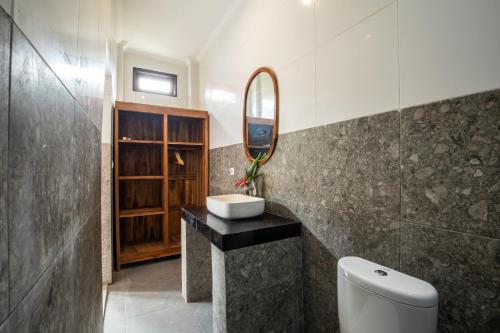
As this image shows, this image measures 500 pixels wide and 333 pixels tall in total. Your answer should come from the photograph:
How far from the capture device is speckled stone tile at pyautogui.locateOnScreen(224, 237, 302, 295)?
4.02ft

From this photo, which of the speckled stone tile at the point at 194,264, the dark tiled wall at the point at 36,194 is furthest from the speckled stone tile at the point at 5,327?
the speckled stone tile at the point at 194,264

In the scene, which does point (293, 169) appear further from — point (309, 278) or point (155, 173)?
point (155, 173)

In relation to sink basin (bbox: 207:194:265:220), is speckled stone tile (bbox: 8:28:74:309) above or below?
above

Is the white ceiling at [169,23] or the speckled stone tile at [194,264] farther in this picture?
the white ceiling at [169,23]

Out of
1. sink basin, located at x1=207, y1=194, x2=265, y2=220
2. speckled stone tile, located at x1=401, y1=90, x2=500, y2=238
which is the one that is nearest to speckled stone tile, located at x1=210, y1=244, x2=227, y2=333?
sink basin, located at x1=207, y1=194, x2=265, y2=220

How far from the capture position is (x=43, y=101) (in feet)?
1.51

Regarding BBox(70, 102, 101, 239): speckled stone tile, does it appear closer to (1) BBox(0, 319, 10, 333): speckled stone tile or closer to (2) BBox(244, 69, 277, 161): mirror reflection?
(1) BBox(0, 319, 10, 333): speckled stone tile

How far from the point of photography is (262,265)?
1.30 metres

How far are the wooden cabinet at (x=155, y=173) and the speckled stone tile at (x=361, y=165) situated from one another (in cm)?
186

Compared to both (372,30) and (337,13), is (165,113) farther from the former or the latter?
(372,30)

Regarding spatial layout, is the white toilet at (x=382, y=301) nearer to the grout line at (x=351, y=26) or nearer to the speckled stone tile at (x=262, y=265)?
the speckled stone tile at (x=262, y=265)

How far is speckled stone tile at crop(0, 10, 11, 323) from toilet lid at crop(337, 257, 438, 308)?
3.18 ft

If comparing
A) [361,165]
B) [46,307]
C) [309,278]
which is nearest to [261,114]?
[361,165]

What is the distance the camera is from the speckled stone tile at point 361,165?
0.99 metres
